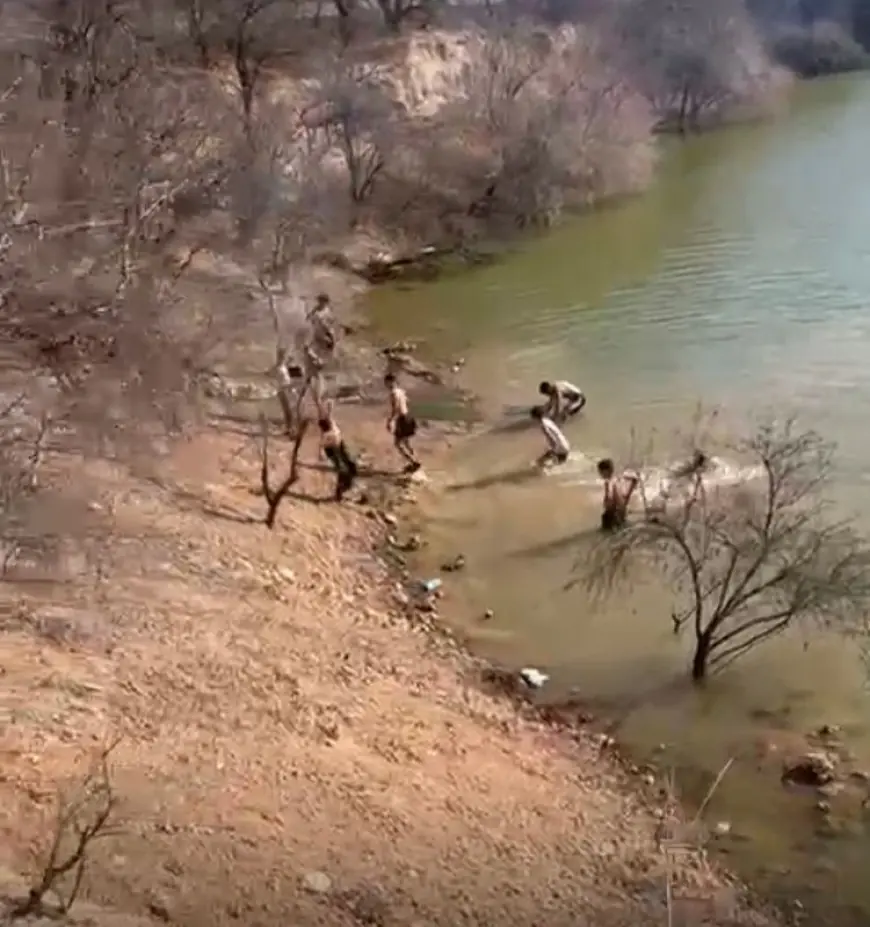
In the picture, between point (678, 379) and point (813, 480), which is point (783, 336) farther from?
point (813, 480)

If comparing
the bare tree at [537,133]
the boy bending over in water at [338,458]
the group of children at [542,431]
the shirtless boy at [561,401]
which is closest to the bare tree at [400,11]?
the bare tree at [537,133]

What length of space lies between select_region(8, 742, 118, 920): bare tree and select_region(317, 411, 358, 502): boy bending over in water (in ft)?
23.0

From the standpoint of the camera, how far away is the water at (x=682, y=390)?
46.3 feet

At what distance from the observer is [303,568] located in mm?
17062

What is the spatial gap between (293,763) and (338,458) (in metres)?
6.80

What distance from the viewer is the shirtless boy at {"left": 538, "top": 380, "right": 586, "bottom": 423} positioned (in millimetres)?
21781

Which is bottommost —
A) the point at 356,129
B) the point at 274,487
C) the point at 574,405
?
the point at 274,487

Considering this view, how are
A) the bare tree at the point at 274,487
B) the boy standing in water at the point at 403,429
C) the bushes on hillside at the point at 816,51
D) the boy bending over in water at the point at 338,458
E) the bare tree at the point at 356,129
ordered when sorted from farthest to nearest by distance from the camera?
the bushes on hillside at the point at 816,51 < the bare tree at the point at 356,129 < the boy standing in water at the point at 403,429 < the boy bending over in water at the point at 338,458 < the bare tree at the point at 274,487

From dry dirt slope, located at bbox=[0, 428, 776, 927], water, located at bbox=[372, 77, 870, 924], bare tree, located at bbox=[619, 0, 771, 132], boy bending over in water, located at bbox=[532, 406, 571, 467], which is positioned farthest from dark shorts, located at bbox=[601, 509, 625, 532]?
bare tree, located at bbox=[619, 0, 771, 132]

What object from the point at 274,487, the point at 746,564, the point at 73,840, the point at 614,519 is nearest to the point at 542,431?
the point at 614,519

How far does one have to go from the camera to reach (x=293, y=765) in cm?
1312

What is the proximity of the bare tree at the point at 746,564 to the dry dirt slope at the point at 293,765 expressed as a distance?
235 centimetres

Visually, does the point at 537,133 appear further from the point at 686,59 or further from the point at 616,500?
the point at 616,500

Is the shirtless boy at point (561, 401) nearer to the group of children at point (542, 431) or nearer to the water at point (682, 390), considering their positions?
the group of children at point (542, 431)
